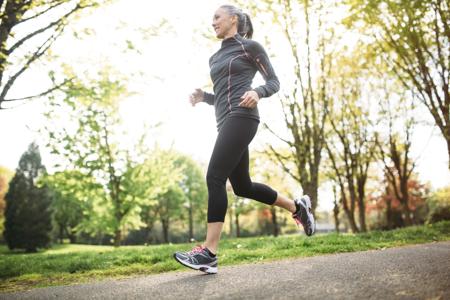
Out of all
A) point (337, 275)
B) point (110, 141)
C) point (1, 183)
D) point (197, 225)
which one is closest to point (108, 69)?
point (110, 141)

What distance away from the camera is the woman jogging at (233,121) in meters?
3.12

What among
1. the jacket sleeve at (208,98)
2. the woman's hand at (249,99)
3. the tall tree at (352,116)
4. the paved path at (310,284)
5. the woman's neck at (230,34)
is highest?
the tall tree at (352,116)

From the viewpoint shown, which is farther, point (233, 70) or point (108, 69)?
point (108, 69)

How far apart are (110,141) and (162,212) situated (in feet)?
77.7

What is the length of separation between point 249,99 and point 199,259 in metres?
1.40

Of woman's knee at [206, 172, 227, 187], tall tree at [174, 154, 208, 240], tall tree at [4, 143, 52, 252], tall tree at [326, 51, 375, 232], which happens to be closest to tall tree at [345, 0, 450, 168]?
tall tree at [326, 51, 375, 232]

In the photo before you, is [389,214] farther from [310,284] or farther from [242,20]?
[310,284]

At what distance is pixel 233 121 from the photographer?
3.21 meters

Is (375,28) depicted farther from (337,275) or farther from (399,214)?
(399,214)

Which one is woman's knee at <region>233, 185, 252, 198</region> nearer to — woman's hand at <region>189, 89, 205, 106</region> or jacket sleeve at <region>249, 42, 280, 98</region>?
jacket sleeve at <region>249, 42, 280, 98</region>

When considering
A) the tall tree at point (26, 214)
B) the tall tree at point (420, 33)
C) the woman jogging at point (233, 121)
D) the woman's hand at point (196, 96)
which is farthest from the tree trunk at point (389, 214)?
the tall tree at point (26, 214)

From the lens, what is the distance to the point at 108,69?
1119 centimetres

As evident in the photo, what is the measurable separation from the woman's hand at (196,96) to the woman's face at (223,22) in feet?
2.10

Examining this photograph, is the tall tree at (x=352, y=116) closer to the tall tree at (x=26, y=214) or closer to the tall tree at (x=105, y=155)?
the tall tree at (x=105, y=155)
